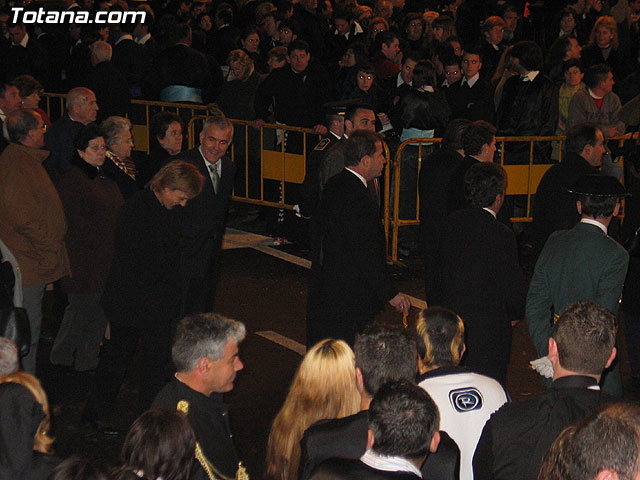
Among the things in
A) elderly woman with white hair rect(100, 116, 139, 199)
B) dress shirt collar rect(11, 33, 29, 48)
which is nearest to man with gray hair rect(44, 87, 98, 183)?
elderly woman with white hair rect(100, 116, 139, 199)

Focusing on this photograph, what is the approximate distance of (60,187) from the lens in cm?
820

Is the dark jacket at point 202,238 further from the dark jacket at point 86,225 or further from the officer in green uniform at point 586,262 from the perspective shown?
the officer in green uniform at point 586,262

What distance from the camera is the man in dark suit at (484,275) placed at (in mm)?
6773

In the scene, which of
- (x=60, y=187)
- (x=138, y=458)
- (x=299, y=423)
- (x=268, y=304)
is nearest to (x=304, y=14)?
(x=268, y=304)

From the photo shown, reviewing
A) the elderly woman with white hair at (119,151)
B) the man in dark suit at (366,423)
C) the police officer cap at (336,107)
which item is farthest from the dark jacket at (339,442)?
the police officer cap at (336,107)

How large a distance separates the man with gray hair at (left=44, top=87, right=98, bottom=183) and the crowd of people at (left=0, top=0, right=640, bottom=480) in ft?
0.09

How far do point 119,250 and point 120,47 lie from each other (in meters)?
9.43

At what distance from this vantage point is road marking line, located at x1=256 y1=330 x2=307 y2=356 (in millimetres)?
8984

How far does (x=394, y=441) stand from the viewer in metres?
3.54

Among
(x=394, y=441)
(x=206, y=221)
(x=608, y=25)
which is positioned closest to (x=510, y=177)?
(x=608, y=25)

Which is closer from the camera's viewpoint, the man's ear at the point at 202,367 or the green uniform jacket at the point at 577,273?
the man's ear at the point at 202,367

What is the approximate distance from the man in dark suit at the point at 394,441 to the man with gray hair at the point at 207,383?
117 centimetres

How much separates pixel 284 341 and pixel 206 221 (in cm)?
148

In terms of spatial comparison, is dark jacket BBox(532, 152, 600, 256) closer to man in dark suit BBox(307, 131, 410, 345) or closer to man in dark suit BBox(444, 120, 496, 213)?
man in dark suit BBox(444, 120, 496, 213)
